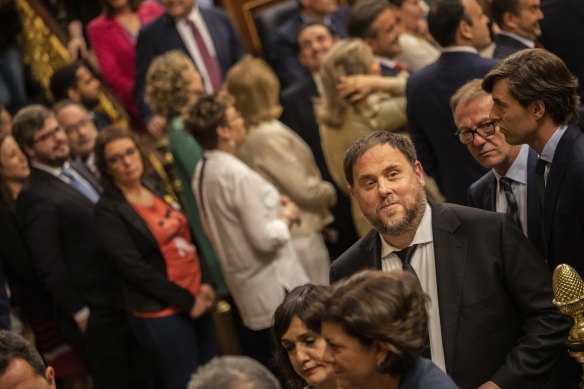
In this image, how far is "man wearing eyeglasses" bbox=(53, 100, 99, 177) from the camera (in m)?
6.11

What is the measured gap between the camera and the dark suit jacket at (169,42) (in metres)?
7.21

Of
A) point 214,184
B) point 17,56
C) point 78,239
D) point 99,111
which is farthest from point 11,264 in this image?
point 17,56

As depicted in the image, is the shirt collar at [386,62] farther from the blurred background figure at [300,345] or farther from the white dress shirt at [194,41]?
the blurred background figure at [300,345]

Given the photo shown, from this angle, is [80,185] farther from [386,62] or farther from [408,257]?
[408,257]

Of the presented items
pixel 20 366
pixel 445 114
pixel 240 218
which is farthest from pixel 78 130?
pixel 20 366

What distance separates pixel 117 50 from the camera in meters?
7.64

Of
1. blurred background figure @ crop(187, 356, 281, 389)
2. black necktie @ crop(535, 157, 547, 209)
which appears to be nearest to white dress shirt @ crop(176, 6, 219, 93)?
black necktie @ crop(535, 157, 547, 209)

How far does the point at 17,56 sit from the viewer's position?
794 centimetres

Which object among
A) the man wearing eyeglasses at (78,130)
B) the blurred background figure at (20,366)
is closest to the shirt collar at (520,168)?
the blurred background figure at (20,366)

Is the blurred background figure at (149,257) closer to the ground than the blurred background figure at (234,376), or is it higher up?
closer to the ground

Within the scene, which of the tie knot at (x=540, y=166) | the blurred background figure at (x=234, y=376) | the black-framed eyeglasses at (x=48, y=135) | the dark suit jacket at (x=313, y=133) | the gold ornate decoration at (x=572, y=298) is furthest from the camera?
the dark suit jacket at (x=313, y=133)

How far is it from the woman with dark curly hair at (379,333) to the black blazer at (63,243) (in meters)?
3.23

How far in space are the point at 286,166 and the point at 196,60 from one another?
6.17ft

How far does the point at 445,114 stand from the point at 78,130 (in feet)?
7.76
